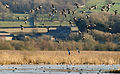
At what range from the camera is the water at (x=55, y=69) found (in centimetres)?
4131

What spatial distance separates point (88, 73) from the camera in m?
40.6

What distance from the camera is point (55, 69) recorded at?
42.9m

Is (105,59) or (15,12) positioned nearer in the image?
(105,59)

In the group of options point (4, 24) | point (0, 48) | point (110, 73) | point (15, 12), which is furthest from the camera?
point (15, 12)

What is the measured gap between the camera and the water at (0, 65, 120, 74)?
1626 inches

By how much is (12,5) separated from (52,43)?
39.0m

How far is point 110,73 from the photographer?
4012cm

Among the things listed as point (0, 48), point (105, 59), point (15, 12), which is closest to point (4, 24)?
point (15, 12)

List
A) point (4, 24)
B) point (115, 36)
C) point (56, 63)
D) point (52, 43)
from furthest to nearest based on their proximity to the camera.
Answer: point (4, 24) < point (115, 36) < point (52, 43) < point (56, 63)

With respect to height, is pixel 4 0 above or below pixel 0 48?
above

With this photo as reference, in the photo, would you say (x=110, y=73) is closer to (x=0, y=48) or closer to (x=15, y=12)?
(x=0, y=48)

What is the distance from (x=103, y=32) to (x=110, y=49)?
1540 centimetres

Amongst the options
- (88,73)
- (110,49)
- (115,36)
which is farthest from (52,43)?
(88,73)

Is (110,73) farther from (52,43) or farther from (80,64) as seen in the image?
(52,43)
